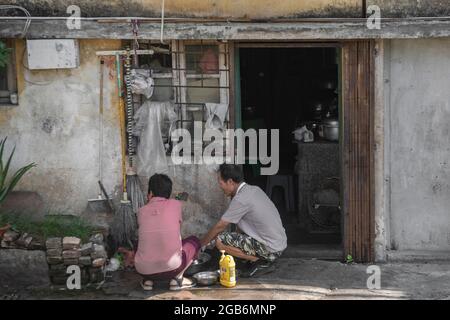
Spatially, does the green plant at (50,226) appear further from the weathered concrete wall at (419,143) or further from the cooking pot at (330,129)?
the weathered concrete wall at (419,143)

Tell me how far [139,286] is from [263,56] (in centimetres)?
727

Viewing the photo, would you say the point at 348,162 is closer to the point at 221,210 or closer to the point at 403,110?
the point at 403,110

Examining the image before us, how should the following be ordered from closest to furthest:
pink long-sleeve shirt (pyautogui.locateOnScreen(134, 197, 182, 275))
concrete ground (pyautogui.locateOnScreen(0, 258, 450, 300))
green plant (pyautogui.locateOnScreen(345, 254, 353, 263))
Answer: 1. pink long-sleeve shirt (pyautogui.locateOnScreen(134, 197, 182, 275))
2. concrete ground (pyautogui.locateOnScreen(0, 258, 450, 300))
3. green plant (pyautogui.locateOnScreen(345, 254, 353, 263))

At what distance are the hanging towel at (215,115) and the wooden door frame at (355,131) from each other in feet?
0.36

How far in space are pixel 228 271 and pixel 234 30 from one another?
2830 mm

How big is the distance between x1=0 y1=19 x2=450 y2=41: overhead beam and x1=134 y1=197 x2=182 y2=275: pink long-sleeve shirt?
2050mm

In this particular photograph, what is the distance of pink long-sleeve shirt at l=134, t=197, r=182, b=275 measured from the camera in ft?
23.2

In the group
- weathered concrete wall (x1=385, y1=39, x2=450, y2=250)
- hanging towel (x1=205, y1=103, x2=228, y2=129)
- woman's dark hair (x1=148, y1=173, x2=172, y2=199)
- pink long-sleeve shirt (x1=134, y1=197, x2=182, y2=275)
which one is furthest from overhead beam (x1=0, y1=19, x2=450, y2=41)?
pink long-sleeve shirt (x1=134, y1=197, x2=182, y2=275)

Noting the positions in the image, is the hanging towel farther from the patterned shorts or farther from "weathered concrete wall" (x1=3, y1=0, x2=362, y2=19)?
the patterned shorts

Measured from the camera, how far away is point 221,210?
27.0 feet

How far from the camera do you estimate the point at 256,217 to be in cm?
757

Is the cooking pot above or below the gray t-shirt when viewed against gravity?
above

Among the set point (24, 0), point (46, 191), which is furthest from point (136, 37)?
point (46, 191)

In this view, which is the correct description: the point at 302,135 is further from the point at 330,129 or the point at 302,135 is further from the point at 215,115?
the point at 215,115
